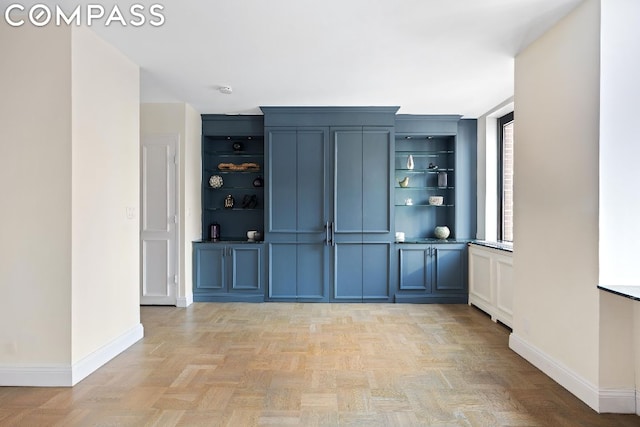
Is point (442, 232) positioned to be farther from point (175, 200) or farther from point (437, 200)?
point (175, 200)

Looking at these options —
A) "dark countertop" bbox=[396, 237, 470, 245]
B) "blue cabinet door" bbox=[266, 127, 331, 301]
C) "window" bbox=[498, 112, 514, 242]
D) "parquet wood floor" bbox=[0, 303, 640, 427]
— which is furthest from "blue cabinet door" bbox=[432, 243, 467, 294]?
"blue cabinet door" bbox=[266, 127, 331, 301]

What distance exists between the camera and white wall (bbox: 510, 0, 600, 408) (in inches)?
102

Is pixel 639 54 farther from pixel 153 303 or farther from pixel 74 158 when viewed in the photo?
pixel 153 303

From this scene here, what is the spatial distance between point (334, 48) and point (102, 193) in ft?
7.34

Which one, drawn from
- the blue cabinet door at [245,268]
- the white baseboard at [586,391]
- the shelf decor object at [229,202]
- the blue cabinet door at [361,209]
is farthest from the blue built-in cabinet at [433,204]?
the shelf decor object at [229,202]

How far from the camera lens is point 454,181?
5.86 metres

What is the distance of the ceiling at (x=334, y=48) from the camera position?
2.78 m

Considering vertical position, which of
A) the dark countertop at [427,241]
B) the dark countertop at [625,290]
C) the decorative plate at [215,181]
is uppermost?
the decorative plate at [215,181]

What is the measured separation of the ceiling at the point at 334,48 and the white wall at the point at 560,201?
31 centimetres

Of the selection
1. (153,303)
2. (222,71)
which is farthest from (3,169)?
(153,303)

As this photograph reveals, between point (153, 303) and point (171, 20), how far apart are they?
362cm

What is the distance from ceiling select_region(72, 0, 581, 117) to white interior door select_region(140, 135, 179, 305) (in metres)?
0.64

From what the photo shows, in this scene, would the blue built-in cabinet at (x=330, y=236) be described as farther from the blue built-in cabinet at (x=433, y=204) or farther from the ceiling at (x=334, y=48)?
the ceiling at (x=334, y=48)

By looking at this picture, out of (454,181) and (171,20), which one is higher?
(171,20)
